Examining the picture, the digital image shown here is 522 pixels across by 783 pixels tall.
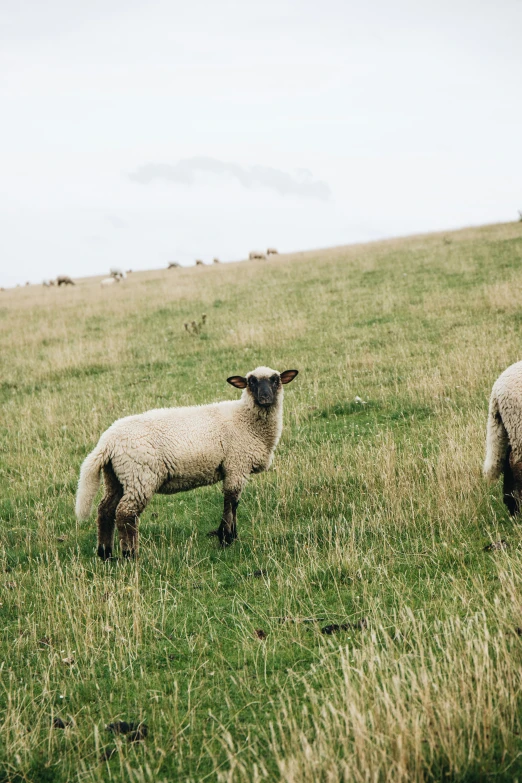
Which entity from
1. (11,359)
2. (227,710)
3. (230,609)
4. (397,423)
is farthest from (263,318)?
(227,710)

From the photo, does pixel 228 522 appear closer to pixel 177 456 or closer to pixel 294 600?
pixel 177 456

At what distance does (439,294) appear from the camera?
19.5 metres

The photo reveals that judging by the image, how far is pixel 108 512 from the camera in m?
6.60

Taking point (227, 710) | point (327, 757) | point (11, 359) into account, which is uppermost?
point (11, 359)

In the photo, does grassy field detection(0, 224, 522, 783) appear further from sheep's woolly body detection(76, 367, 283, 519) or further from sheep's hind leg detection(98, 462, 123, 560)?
sheep's woolly body detection(76, 367, 283, 519)

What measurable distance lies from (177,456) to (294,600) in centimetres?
209

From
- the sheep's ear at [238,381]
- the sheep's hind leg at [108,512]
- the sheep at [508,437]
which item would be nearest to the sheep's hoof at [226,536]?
the sheep's hind leg at [108,512]

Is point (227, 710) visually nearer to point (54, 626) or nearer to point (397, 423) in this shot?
point (54, 626)

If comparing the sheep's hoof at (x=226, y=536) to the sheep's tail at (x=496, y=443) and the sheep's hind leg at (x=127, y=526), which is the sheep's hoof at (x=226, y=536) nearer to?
the sheep's hind leg at (x=127, y=526)

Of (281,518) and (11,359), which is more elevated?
(11,359)

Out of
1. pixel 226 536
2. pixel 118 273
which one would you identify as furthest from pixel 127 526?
pixel 118 273

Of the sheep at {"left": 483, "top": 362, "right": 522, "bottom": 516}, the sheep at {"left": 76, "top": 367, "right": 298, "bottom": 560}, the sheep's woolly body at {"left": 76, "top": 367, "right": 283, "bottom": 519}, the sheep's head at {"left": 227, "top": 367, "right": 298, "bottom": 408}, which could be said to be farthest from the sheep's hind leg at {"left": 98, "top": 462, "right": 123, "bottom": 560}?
the sheep at {"left": 483, "top": 362, "right": 522, "bottom": 516}

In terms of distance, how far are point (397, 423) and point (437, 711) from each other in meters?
6.92

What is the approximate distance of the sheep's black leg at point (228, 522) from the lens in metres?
6.59
